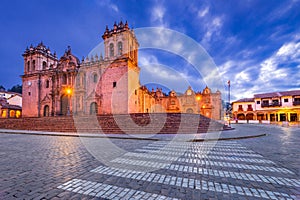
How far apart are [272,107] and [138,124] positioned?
40.2 m

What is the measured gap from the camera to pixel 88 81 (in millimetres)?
29234

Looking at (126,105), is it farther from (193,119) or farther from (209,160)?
(209,160)

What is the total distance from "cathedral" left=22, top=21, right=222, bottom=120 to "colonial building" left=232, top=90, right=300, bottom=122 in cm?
2860

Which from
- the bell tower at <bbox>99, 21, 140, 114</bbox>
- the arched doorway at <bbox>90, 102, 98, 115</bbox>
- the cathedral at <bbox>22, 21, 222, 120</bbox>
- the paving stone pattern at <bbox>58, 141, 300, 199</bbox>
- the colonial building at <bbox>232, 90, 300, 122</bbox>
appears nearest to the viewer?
the paving stone pattern at <bbox>58, 141, 300, 199</bbox>

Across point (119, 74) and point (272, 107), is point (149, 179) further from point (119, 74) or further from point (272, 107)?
point (272, 107)

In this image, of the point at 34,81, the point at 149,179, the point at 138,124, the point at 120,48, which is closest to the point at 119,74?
the point at 120,48

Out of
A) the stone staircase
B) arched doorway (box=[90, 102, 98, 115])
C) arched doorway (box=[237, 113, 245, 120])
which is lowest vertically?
arched doorway (box=[237, 113, 245, 120])

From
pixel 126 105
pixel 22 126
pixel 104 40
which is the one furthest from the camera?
pixel 104 40

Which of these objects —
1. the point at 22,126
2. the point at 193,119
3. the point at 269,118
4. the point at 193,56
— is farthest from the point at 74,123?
the point at 269,118

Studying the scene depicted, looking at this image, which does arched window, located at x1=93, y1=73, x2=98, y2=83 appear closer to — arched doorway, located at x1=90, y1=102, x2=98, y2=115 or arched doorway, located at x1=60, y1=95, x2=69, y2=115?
arched doorway, located at x1=90, y1=102, x2=98, y2=115

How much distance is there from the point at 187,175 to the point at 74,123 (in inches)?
689

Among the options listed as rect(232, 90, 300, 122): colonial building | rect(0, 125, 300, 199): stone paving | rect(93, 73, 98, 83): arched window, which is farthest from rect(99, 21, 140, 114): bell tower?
rect(232, 90, 300, 122): colonial building

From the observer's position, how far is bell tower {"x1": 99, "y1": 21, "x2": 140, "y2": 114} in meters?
25.7

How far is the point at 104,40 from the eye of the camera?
28953 millimetres
